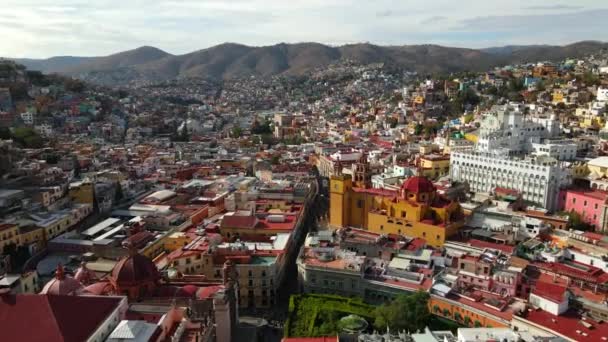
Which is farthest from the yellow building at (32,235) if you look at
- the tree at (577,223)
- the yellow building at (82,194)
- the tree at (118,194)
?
the tree at (577,223)

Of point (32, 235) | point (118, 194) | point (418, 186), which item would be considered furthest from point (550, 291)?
point (118, 194)

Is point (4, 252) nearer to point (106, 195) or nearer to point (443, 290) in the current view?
point (106, 195)

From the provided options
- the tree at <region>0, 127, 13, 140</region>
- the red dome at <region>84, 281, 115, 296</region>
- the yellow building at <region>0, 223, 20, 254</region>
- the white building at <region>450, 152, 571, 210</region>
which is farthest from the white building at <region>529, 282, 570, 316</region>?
the tree at <region>0, 127, 13, 140</region>

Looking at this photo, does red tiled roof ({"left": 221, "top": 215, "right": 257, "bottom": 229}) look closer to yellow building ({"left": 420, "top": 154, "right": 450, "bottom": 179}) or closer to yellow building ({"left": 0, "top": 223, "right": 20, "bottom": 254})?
yellow building ({"left": 0, "top": 223, "right": 20, "bottom": 254})

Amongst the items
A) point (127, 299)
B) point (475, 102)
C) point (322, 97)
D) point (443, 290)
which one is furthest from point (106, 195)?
point (322, 97)

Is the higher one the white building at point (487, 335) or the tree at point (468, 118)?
the tree at point (468, 118)

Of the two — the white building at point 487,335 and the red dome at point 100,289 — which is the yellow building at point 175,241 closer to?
the red dome at point 100,289

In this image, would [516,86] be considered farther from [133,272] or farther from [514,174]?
[133,272]
